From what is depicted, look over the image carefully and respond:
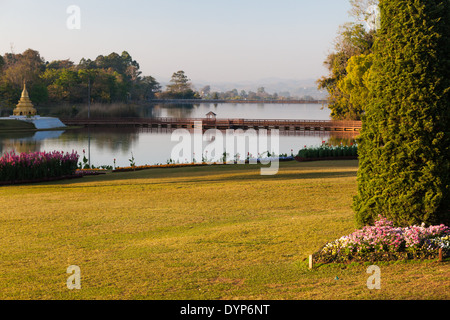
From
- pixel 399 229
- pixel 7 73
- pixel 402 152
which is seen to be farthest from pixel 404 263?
pixel 7 73

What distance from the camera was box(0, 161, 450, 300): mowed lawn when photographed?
6.54m

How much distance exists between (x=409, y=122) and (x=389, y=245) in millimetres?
1902

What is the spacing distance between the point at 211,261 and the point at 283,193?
7248 millimetres

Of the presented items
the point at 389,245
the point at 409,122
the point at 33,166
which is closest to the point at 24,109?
the point at 33,166

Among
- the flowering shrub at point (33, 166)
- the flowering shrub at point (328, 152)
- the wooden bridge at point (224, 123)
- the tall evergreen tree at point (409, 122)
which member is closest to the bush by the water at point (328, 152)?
the flowering shrub at point (328, 152)

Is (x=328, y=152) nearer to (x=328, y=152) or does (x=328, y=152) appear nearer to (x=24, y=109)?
(x=328, y=152)

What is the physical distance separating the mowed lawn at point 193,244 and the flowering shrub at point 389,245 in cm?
25

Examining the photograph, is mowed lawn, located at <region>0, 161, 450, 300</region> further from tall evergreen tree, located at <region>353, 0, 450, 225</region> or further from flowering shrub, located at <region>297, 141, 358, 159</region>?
flowering shrub, located at <region>297, 141, 358, 159</region>

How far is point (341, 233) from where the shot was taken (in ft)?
30.5

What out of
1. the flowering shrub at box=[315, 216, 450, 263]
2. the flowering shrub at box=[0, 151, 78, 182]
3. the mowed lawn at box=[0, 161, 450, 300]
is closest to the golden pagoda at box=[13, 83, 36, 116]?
the flowering shrub at box=[0, 151, 78, 182]

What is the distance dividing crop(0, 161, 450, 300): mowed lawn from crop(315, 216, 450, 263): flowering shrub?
25 cm

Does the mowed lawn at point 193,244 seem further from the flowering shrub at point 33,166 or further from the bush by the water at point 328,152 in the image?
the bush by the water at point 328,152

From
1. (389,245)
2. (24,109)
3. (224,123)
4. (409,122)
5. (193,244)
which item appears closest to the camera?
(389,245)

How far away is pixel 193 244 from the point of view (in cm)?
905
